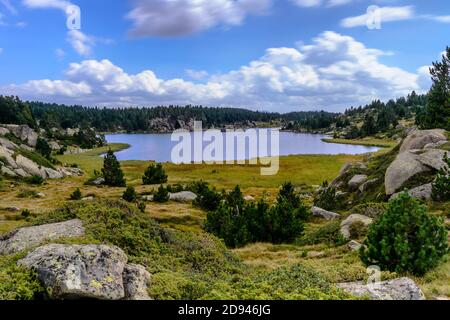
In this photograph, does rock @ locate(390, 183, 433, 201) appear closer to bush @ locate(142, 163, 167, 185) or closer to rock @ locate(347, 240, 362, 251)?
rock @ locate(347, 240, 362, 251)

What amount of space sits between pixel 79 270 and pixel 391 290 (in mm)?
7312

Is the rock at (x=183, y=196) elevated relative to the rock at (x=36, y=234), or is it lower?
lower

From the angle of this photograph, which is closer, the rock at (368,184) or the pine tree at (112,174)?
the rock at (368,184)

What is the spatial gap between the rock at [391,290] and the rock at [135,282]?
4939 millimetres

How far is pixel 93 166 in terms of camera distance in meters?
103

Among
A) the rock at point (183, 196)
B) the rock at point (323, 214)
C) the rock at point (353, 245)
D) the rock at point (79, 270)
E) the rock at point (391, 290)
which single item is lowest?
the rock at point (183, 196)

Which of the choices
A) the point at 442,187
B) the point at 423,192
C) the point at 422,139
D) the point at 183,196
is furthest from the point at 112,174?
Answer: the point at 442,187

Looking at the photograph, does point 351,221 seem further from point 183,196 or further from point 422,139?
point 183,196

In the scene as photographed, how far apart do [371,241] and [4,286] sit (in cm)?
1149

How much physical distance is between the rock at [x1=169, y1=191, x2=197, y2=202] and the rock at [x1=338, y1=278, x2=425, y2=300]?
133 ft

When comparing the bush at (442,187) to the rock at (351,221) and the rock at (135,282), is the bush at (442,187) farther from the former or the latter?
the rock at (135,282)

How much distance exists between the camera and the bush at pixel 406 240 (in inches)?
528

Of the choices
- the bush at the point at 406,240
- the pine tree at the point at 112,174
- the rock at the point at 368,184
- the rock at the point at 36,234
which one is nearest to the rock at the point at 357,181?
the rock at the point at 368,184

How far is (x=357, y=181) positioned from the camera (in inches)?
1665
